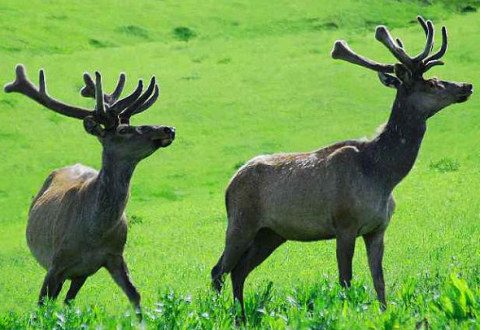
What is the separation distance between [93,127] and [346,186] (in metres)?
2.89

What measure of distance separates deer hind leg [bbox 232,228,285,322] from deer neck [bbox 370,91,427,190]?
1606 mm

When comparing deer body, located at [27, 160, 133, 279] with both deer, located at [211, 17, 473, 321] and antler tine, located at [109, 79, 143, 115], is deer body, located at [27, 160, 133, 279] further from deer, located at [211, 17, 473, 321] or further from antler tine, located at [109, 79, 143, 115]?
deer, located at [211, 17, 473, 321]

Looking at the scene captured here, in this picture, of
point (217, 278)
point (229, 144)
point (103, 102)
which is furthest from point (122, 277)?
point (229, 144)

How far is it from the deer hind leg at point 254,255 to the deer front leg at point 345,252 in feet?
3.99

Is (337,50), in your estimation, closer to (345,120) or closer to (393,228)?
(393,228)

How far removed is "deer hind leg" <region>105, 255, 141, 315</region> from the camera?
1247 centimetres

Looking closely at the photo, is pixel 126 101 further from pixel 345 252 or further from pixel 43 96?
pixel 345 252

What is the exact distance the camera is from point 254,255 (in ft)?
45.2

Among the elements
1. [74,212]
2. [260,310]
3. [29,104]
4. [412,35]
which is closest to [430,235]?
[74,212]

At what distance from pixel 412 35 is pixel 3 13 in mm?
12576

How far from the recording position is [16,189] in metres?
24.6

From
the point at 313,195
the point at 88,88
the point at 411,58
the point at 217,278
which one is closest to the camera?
the point at 411,58

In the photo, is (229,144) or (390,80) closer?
(390,80)

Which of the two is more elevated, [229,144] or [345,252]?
[345,252]
